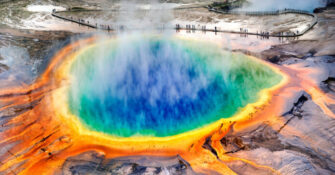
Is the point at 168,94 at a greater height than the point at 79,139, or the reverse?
the point at 168,94

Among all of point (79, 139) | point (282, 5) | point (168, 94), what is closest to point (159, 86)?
point (168, 94)

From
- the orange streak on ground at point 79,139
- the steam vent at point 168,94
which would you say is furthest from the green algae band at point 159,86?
the orange streak on ground at point 79,139

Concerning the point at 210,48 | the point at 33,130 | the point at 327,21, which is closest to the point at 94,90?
the point at 33,130

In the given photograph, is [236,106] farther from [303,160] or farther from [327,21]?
[327,21]

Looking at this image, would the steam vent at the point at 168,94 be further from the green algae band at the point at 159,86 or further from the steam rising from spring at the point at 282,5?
the steam rising from spring at the point at 282,5

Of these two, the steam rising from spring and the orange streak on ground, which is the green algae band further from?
the steam rising from spring

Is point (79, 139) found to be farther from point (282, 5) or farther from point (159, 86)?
point (282, 5)

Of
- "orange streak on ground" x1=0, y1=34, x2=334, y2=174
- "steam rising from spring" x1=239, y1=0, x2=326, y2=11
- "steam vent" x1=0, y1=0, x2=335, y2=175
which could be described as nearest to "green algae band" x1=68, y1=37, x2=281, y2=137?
"steam vent" x1=0, y1=0, x2=335, y2=175
